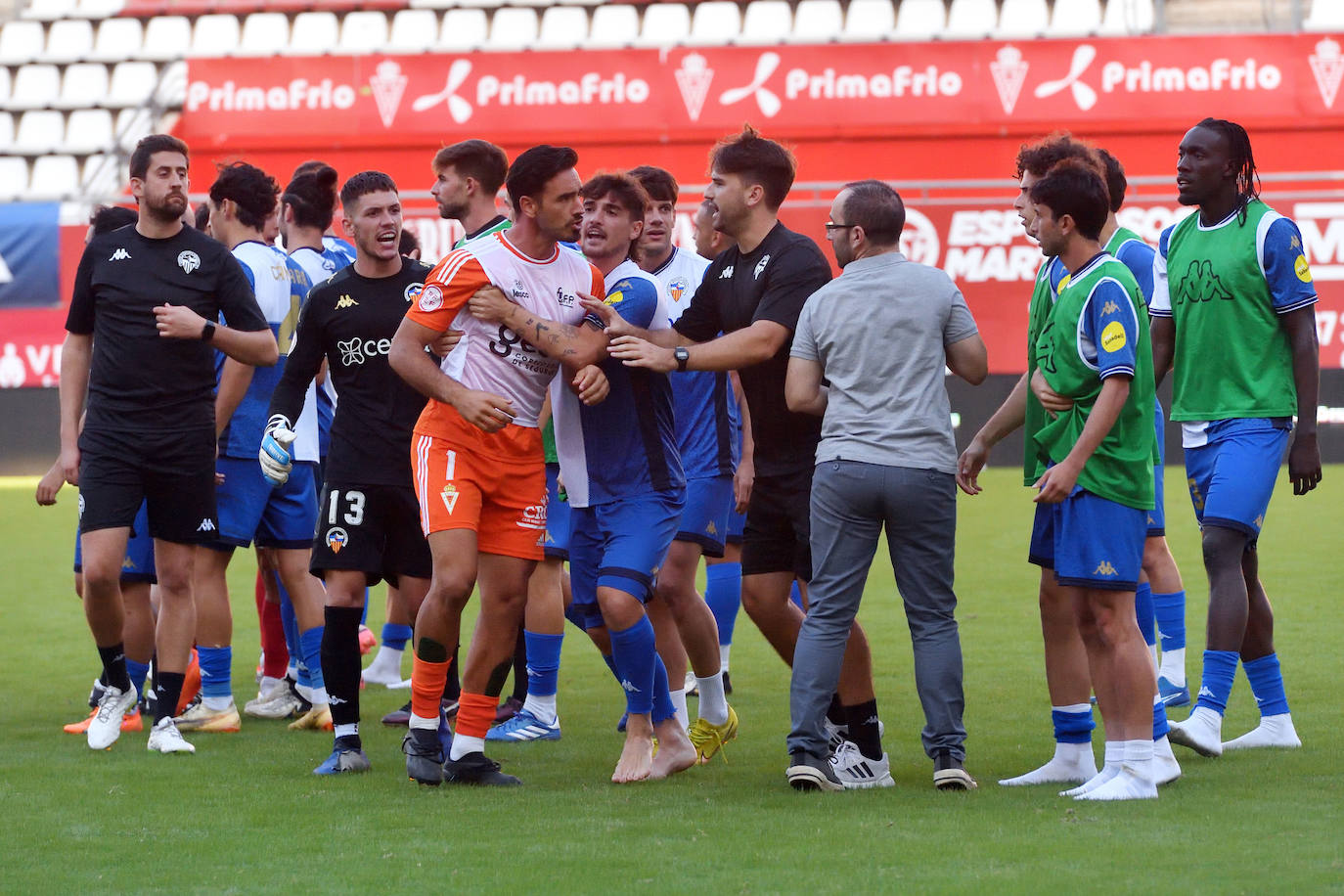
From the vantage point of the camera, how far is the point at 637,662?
219 inches

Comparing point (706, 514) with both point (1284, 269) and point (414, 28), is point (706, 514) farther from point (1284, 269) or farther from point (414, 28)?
point (414, 28)

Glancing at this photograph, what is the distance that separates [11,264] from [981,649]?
14.5 metres

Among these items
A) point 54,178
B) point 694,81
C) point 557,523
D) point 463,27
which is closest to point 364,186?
point 557,523

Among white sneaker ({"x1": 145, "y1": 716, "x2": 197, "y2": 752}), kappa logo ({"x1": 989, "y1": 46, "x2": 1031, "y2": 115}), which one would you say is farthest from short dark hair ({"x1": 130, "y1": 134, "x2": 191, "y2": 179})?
kappa logo ({"x1": 989, "y1": 46, "x2": 1031, "y2": 115})

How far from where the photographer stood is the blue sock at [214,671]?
686 centimetres

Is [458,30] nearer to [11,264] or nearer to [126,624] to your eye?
[11,264]

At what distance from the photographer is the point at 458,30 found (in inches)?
945

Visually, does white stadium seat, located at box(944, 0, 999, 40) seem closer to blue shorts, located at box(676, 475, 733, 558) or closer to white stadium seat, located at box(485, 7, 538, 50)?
white stadium seat, located at box(485, 7, 538, 50)

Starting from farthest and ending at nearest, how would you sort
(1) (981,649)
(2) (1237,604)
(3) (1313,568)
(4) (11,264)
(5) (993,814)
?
(4) (11,264)
(3) (1313,568)
(1) (981,649)
(2) (1237,604)
(5) (993,814)

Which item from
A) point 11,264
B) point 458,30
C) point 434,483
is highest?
point 458,30

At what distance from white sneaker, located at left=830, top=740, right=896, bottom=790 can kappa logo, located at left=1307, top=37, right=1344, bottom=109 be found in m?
17.4

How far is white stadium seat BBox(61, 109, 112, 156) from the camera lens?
2348 centimetres

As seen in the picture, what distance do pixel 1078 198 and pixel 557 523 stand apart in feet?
8.80

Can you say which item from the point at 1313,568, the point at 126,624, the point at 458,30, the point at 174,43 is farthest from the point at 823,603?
the point at 174,43
